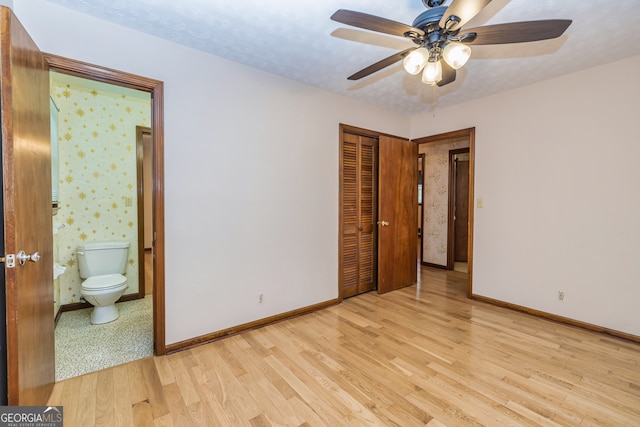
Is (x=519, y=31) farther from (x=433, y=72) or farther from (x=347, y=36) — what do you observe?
(x=347, y=36)

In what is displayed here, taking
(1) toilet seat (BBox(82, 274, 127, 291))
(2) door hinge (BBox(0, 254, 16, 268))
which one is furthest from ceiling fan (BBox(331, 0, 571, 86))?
(1) toilet seat (BBox(82, 274, 127, 291))

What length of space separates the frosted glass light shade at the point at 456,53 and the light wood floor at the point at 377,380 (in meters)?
2.04

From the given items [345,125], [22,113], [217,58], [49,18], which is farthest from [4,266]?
[345,125]

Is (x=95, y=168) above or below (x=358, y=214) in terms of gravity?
above

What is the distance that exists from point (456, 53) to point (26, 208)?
240 cm

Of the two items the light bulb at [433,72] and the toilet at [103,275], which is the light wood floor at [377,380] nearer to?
the toilet at [103,275]

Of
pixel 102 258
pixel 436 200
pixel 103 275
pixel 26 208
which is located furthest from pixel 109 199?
pixel 436 200

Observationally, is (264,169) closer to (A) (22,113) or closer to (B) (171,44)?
(B) (171,44)

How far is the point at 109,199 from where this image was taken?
3305mm

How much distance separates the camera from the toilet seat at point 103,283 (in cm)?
262

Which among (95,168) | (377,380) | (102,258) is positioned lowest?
(377,380)

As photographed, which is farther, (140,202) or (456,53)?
(140,202)

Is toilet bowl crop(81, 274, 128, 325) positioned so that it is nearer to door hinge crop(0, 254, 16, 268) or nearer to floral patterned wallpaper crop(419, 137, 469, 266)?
door hinge crop(0, 254, 16, 268)

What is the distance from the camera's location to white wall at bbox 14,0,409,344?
2098 millimetres
